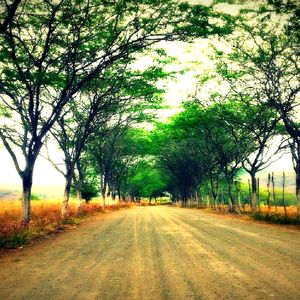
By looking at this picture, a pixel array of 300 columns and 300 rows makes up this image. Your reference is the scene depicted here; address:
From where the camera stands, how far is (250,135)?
32719 millimetres

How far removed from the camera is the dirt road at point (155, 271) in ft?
18.4

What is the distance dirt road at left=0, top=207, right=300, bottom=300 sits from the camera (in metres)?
5.61

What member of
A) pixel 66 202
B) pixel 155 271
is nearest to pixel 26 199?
pixel 66 202

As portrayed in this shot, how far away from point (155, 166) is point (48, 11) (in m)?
53.5

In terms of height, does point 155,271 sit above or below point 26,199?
below

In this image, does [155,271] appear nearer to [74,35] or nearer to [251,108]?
[74,35]

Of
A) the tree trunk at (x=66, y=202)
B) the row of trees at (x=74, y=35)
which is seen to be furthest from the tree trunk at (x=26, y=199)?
the tree trunk at (x=66, y=202)

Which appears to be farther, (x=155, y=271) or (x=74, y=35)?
(x=74, y=35)

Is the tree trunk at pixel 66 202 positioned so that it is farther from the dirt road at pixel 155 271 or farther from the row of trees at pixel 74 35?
the dirt road at pixel 155 271

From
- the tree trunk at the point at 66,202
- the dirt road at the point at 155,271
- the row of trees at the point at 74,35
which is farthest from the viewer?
the tree trunk at the point at 66,202

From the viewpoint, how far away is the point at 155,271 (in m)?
7.08

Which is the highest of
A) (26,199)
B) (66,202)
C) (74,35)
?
(74,35)

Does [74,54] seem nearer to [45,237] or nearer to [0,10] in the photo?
[0,10]

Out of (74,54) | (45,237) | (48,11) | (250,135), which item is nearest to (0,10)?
(48,11)
